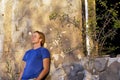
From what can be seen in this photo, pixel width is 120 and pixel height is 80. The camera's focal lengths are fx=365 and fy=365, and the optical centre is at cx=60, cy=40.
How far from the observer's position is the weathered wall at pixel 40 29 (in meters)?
5.86

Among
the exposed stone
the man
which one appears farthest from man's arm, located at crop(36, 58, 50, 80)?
Answer: the exposed stone

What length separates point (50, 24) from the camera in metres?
5.99

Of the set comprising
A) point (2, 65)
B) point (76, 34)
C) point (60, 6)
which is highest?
point (60, 6)

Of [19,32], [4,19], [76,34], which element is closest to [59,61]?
A: [76,34]

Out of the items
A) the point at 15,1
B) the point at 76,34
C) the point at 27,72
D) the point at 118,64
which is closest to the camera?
the point at 27,72

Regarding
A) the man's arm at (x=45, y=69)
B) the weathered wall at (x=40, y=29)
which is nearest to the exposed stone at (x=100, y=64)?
the weathered wall at (x=40, y=29)

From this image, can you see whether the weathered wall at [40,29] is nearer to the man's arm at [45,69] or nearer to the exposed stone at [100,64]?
the exposed stone at [100,64]

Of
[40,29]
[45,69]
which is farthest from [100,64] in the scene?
[40,29]

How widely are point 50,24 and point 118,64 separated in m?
1.54

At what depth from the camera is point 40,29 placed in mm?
6059

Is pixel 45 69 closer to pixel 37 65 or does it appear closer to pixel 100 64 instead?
pixel 37 65

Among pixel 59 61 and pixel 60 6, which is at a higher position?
pixel 60 6

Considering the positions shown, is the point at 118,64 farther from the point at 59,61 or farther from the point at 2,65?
the point at 2,65

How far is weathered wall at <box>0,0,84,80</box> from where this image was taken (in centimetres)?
586
